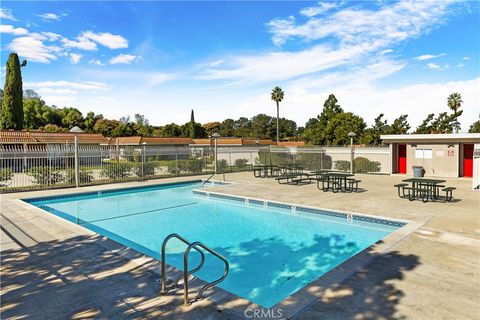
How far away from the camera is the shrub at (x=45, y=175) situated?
14.2m

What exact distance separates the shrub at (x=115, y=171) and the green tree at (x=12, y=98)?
2129cm

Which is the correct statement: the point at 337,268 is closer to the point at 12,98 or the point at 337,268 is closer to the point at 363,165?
the point at 363,165

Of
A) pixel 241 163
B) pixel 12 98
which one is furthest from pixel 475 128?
pixel 12 98

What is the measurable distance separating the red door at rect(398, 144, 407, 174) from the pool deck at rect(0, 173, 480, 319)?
1284 cm

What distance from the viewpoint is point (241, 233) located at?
8156 millimetres

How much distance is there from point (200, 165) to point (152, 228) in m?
12.0

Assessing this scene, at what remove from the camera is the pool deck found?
3.39 m

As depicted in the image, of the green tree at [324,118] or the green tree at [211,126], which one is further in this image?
the green tree at [211,126]

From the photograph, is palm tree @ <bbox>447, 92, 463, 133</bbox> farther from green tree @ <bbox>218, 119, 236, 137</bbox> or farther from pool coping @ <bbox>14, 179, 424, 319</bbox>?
pool coping @ <bbox>14, 179, 424, 319</bbox>

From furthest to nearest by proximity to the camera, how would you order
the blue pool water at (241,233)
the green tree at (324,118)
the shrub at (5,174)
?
the green tree at (324,118) < the shrub at (5,174) < the blue pool water at (241,233)

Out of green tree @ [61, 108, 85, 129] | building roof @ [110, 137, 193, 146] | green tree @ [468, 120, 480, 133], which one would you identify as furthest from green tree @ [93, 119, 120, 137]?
green tree @ [468, 120, 480, 133]

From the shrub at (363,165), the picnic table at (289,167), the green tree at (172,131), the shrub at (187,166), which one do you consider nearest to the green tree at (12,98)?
the shrub at (187,166)

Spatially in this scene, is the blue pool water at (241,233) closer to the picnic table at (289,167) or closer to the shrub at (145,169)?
the shrub at (145,169)

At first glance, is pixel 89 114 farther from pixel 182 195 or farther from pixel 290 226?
pixel 290 226
